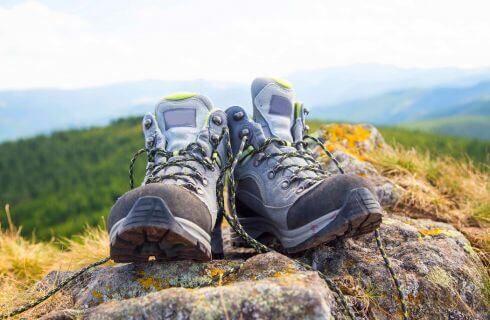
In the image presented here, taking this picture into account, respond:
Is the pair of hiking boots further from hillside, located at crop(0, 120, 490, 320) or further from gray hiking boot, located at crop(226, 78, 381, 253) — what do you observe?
hillside, located at crop(0, 120, 490, 320)

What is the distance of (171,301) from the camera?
5.06 feet

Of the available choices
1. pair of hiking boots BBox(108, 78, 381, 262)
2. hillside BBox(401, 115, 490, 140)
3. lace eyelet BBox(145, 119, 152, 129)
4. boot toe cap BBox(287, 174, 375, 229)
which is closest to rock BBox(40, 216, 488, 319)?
pair of hiking boots BBox(108, 78, 381, 262)

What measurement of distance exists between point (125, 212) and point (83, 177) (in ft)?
82.6

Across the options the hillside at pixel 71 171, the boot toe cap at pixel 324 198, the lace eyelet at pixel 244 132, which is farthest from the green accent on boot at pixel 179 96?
the hillside at pixel 71 171

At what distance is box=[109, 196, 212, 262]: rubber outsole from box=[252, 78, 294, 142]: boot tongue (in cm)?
106

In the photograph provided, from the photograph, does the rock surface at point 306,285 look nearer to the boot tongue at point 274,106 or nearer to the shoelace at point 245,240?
the shoelace at point 245,240

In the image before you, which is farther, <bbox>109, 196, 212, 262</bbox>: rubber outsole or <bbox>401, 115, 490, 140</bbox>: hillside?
<bbox>401, 115, 490, 140</bbox>: hillside

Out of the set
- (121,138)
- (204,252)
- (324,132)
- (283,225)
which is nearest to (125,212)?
(204,252)

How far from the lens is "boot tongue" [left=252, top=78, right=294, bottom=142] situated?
9.48ft

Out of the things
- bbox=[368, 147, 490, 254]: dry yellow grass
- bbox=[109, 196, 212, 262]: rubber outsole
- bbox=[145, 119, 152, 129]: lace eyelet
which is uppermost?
bbox=[145, 119, 152, 129]: lace eyelet

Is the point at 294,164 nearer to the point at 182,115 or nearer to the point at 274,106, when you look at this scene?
the point at 274,106

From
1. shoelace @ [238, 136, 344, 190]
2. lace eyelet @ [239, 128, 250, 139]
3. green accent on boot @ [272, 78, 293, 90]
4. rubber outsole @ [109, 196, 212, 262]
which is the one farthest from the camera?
green accent on boot @ [272, 78, 293, 90]

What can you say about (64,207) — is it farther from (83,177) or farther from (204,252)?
(204,252)

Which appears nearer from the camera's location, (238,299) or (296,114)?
(238,299)
